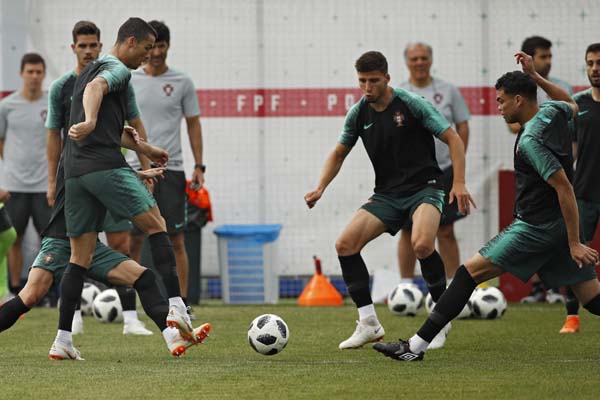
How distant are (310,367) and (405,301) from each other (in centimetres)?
427

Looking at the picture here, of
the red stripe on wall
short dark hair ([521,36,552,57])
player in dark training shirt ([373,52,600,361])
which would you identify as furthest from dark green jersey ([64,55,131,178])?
the red stripe on wall

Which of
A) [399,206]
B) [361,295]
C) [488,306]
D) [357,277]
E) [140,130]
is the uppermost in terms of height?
[140,130]

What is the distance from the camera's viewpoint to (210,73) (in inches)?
619

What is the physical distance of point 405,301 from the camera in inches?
477

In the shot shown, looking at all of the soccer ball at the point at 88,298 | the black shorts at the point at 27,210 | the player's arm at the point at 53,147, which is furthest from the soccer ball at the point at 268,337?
the black shorts at the point at 27,210

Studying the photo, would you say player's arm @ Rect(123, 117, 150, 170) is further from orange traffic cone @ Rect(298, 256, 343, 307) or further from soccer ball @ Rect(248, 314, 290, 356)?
orange traffic cone @ Rect(298, 256, 343, 307)

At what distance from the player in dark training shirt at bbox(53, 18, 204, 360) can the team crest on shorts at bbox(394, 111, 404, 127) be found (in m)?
1.95

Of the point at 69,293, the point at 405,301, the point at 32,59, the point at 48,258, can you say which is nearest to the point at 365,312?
the point at 69,293

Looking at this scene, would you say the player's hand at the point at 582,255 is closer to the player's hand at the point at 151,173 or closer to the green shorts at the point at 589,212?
the player's hand at the point at 151,173

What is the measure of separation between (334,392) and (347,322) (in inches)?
208

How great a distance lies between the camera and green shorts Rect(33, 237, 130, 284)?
9094 millimetres

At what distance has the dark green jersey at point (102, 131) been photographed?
27.4ft

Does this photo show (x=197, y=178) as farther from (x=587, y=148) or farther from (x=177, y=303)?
(x=177, y=303)

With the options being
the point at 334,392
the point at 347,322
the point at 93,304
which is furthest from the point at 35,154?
the point at 334,392
